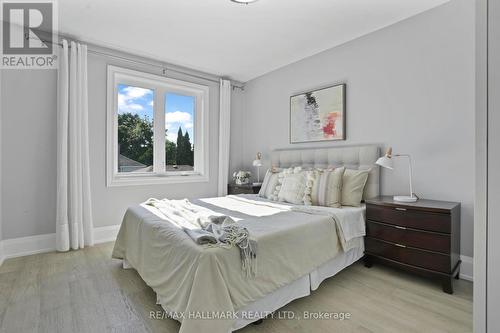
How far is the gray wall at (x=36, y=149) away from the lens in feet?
9.33

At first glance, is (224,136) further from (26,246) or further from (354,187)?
(26,246)

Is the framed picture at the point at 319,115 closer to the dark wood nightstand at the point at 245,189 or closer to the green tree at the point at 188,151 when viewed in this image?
the dark wood nightstand at the point at 245,189

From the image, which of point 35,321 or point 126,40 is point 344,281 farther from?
point 126,40

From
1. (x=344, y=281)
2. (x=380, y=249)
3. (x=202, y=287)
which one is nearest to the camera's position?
(x=202, y=287)

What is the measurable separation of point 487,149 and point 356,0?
223cm

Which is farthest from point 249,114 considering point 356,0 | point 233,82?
point 356,0

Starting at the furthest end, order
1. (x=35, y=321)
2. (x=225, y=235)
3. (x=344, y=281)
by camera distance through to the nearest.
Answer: (x=344, y=281)
(x=35, y=321)
(x=225, y=235)

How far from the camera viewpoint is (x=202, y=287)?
1.34 metres

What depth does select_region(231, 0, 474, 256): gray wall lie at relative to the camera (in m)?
2.32

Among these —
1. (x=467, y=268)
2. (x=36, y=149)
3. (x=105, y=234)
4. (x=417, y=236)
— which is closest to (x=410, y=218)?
(x=417, y=236)

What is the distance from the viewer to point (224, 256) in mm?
1439

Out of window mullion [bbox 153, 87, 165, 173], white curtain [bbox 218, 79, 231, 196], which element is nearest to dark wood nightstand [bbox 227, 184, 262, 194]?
white curtain [bbox 218, 79, 231, 196]

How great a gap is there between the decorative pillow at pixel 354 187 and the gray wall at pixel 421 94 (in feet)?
1.05

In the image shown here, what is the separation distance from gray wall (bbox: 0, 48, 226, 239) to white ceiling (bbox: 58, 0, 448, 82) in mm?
639
